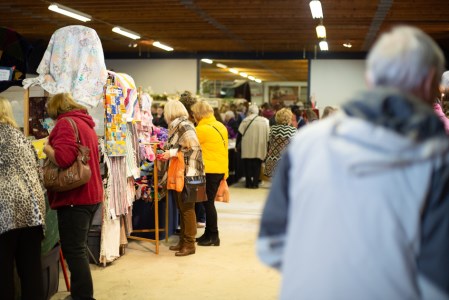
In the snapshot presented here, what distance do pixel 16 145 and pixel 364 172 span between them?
8.28ft

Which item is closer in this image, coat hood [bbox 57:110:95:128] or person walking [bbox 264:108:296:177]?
coat hood [bbox 57:110:95:128]

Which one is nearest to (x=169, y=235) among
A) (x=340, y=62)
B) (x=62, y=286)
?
(x=62, y=286)

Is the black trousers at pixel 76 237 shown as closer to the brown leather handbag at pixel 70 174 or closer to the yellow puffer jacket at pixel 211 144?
the brown leather handbag at pixel 70 174

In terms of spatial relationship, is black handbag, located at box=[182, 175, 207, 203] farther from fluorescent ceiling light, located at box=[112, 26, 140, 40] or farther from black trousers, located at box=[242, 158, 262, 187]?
fluorescent ceiling light, located at box=[112, 26, 140, 40]

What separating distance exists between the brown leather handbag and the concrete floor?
111cm

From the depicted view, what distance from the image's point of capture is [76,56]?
15.8 feet

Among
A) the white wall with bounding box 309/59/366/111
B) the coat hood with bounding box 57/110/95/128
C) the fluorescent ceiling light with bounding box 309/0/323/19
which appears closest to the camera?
the coat hood with bounding box 57/110/95/128

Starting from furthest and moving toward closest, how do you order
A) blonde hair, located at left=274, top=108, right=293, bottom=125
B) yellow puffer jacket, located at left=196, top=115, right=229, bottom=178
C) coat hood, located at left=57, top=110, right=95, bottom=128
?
blonde hair, located at left=274, top=108, right=293, bottom=125 < yellow puffer jacket, located at left=196, top=115, right=229, bottom=178 < coat hood, located at left=57, top=110, right=95, bottom=128

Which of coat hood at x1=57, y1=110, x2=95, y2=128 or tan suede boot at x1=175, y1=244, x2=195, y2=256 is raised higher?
coat hood at x1=57, y1=110, x2=95, y2=128

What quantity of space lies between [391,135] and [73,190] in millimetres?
2782

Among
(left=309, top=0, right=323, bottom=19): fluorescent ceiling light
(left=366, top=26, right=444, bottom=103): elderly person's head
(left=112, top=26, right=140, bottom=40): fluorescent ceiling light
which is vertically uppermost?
(left=112, top=26, right=140, bottom=40): fluorescent ceiling light

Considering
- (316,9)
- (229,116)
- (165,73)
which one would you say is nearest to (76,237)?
(316,9)

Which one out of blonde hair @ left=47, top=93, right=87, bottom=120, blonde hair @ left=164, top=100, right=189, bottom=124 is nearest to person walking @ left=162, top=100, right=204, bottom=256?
blonde hair @ left=164, top=100, right=189, bottom=124

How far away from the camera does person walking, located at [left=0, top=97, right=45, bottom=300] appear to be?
11.6ft
